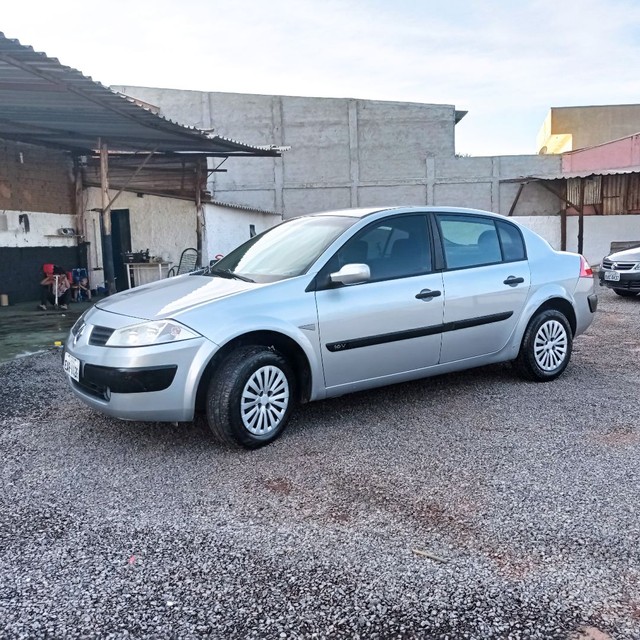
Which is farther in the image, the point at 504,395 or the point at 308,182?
the point at 308,182

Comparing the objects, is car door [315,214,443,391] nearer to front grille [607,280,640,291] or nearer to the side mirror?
the side mirror

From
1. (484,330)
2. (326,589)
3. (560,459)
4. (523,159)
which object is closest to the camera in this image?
(326,589)

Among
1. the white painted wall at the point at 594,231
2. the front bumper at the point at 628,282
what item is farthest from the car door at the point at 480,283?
the white painted wall at the point at 594,231

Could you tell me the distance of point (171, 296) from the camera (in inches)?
158

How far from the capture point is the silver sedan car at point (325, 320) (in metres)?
3.58

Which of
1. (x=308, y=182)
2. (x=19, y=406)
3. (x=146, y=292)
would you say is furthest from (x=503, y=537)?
(x=308, y=182)

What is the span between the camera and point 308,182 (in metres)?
23.7

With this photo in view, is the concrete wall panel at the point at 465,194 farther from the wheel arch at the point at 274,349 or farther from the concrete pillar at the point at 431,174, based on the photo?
the wheel arch at the point at 274,349

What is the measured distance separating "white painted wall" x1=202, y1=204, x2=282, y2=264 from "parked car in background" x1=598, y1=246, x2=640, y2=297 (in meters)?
7.53

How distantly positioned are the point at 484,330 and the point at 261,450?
2.10 meters

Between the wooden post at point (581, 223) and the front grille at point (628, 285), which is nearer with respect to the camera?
the front grille at point (628, 285)

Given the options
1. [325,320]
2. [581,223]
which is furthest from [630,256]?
[581,223]

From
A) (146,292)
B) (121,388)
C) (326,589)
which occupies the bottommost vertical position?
(326,589)

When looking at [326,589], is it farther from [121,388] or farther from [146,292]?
[146,292]
